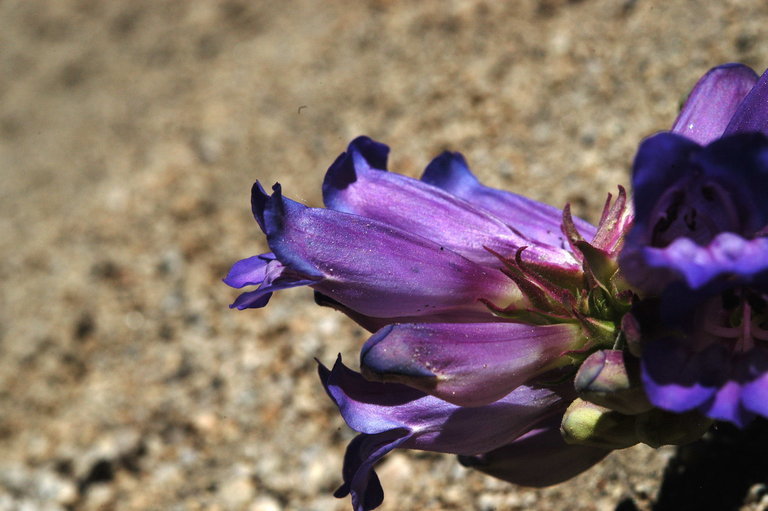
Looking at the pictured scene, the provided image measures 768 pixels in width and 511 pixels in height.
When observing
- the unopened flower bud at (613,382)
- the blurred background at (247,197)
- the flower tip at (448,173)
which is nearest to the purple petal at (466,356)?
the unopened flower bud at (613,382)

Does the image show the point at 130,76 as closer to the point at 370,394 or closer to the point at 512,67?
the point at 512,67

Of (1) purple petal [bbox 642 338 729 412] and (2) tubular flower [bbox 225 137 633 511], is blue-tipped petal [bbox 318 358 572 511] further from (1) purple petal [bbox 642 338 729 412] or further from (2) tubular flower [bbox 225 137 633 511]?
(1) purple petal [bbox 642 338 729 412]

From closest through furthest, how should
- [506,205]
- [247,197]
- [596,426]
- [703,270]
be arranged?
[703,270] < [596,426] < [506,205] < [247,197]

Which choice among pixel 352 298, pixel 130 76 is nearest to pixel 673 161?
pixel 352 298

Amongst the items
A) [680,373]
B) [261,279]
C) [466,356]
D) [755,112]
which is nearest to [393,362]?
[466,356]

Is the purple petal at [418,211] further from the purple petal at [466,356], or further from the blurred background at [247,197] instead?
the blurred background at [247,197]

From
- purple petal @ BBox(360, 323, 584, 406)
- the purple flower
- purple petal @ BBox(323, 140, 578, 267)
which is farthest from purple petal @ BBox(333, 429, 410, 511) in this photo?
purple petal @ BBox(323, 140, 578, 267)

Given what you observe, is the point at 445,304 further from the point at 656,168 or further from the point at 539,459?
the point at 656,168
